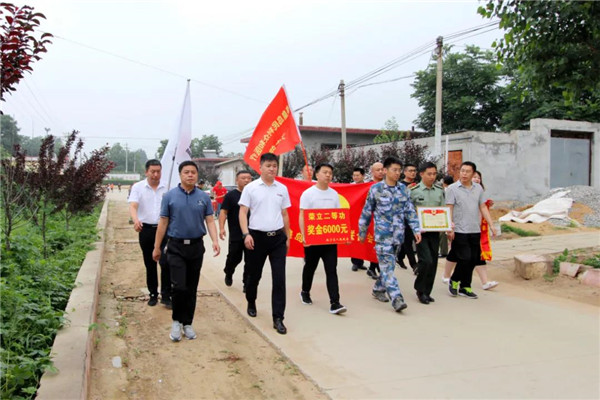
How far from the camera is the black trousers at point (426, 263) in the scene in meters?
5.87

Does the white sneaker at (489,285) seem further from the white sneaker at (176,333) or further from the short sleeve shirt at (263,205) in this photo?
the white sneaker at (176,333)

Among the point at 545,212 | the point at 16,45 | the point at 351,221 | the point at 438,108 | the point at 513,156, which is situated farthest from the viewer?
the point at 513,156

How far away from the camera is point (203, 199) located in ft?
15.7

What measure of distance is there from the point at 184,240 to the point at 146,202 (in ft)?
4.50

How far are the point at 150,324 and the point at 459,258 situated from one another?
3772mm

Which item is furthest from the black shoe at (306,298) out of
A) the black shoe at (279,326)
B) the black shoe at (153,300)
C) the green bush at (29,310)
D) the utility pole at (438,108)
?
the utility pole at (438,108)

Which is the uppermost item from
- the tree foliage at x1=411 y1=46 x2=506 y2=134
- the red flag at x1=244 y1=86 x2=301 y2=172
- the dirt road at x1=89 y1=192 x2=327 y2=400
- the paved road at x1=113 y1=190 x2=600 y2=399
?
the tree foliage at x1=411 y1=46 x2=506 y2=134

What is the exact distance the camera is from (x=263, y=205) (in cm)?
503

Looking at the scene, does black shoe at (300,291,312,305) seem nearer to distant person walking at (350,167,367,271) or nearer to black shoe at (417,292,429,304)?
black shoe at (417,292,429,304)

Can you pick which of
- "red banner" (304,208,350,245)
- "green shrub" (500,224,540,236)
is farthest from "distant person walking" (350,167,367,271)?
"green shrub" (500,224,540,236)

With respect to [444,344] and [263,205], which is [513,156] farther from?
[263,205]

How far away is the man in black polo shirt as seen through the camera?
455 cm

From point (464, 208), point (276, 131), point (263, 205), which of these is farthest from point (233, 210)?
point (464, 208)

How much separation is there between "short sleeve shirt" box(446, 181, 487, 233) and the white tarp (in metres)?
9.33
